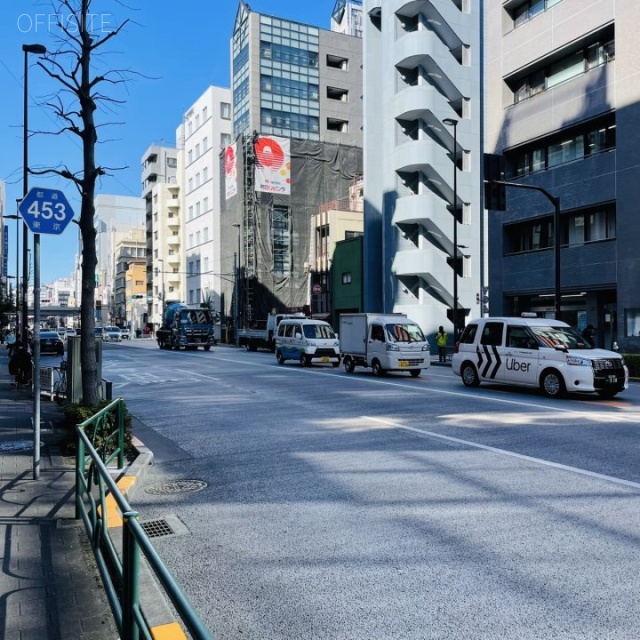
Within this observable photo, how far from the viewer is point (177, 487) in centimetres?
707

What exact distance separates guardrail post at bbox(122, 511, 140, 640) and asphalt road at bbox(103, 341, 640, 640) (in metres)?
0.85

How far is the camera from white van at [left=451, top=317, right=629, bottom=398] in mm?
14375

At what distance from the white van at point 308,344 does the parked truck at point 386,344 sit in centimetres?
337

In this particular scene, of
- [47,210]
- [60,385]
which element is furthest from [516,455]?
[60,385]

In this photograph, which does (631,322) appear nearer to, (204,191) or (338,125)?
(338,125)

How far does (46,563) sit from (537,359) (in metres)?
13.0

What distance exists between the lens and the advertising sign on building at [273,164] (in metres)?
64.7

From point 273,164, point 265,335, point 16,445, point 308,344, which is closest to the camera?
point 16,445

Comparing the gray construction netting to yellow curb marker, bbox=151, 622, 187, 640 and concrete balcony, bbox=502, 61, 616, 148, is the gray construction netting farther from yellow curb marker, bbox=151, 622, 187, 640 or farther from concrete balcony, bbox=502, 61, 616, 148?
yellow curb marker, bbox=151, 622, 187, 640

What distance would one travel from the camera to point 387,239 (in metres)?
43.5

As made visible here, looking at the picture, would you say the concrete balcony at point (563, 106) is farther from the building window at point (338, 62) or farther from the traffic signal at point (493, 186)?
the building window at point (338, 62)

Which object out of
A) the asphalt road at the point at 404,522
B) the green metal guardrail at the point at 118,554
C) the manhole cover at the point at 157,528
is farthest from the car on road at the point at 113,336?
the manhole cover at the point at 157,528

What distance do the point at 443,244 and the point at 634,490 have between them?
3679 cm

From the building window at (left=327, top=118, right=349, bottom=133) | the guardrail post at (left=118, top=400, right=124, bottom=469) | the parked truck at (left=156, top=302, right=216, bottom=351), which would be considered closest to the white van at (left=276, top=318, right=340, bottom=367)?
the parked truck at (left=156, top=302, right=216, bottom=351)
